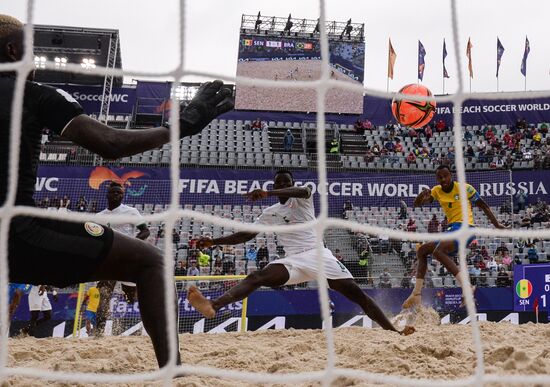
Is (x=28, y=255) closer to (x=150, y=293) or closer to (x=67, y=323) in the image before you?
(x=150, y=293)

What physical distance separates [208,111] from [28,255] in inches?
33.3

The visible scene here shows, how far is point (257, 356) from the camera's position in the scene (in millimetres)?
3242

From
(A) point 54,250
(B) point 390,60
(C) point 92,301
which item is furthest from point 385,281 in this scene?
(B) point 390,60

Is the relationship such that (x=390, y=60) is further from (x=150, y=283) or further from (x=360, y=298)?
(x=150, y=283)

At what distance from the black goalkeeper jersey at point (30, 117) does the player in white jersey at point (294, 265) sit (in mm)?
1785

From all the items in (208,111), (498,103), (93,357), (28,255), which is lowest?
(93,357)

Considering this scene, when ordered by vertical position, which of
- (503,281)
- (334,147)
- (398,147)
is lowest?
(503,281)

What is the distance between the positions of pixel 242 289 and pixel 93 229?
1.97 meters

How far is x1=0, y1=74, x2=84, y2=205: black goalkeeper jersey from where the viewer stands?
1827mm

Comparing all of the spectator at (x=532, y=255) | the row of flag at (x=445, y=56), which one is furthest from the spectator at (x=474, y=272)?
the row of flag at (x=445, y=56)

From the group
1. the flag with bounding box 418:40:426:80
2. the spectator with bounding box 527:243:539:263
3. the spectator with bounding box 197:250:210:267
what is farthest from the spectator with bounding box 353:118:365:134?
the spectator with bounding box 197:250:210:267

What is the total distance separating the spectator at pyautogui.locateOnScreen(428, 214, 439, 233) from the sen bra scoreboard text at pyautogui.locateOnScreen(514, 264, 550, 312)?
2.07 meters

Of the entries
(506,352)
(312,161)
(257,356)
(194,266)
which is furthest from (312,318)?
(312,161)

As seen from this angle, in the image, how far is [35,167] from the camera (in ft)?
6.34
